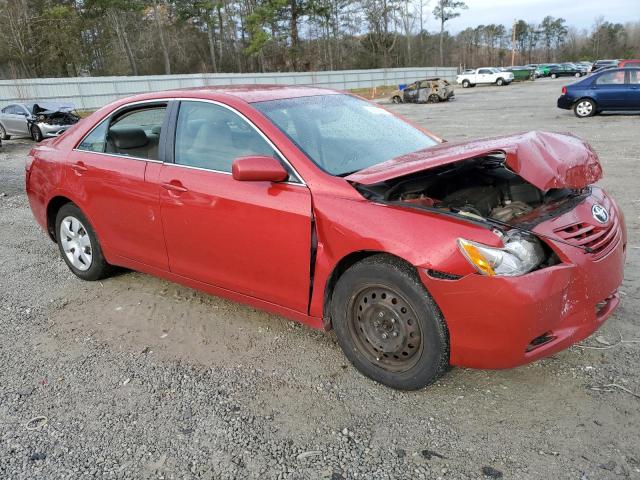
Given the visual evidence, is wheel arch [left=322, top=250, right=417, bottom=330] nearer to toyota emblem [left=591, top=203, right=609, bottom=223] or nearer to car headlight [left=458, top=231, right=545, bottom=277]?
car headlight [left=458, top=231, right=545, bottom=277]

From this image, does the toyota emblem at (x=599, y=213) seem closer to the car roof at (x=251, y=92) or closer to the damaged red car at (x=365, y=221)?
the damaged red car at (x=365, y=221)

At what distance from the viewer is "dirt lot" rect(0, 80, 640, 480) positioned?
7.95ft

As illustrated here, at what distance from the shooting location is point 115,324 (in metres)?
3.95

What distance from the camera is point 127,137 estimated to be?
412 centimetres

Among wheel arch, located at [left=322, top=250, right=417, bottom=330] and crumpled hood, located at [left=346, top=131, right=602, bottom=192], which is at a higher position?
crumpled hood, located at [left=346, top=131, right=602, bottom=192]

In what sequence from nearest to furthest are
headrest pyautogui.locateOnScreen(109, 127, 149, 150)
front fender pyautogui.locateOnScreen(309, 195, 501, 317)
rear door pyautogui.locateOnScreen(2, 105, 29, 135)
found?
front fender pyautogui.locateOnScreen(309, 195, 501, 317) → headrest pyautogui.locateOnScreen(109, 127, 149, 150) → rear door pyautogui.locateOnScreen(2, 105, 29, 135)

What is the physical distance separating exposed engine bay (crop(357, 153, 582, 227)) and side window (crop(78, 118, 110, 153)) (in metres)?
2.49

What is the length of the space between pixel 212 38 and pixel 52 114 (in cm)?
3981

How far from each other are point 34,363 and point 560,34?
119 meters

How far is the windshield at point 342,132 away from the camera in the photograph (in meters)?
3.24

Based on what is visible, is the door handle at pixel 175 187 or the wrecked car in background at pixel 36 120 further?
the wrecked car in background at pixel 36 120

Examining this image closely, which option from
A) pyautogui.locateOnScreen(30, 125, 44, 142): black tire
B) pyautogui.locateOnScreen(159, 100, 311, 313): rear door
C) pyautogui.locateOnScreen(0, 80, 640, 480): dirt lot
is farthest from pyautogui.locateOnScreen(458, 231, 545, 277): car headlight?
pyautogui.locateOnScreen(30, 125, 44, 142): black tire

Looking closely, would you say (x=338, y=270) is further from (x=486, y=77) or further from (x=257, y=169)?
(x=486, y=77)

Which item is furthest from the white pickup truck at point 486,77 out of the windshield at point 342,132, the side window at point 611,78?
the windshield at point 342,132
